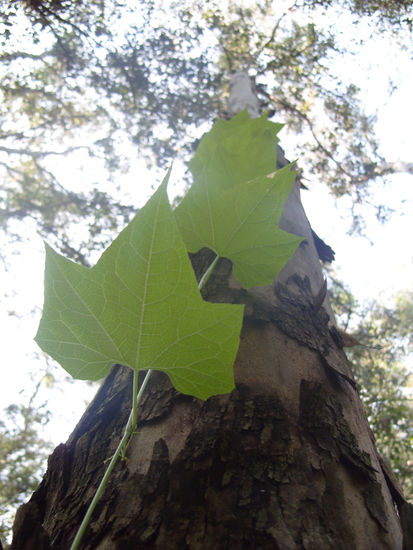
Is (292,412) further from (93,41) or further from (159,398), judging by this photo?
(93,41)

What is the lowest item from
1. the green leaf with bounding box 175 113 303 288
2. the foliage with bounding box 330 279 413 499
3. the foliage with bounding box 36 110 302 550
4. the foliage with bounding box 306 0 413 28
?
the foliage with bounding box 36 110 302 550

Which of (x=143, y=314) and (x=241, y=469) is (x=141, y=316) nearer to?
(x=143, y=314)

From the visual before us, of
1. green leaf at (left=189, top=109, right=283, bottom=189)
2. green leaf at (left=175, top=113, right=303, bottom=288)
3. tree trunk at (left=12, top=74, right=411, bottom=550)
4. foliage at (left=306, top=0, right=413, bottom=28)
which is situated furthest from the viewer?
foliage at (left=306, top=0, right=413, bottom=28)

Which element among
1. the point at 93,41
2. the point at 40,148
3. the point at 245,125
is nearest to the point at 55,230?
the point at 40,148

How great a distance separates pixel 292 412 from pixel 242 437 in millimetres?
119

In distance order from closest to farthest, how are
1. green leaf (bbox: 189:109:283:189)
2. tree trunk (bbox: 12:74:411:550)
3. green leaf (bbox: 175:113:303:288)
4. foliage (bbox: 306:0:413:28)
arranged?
tree trunk (bbox: 12:74:411:550) → green leaf (bbox: 175:113:303:288) → green leaf (bbox: 189:109:283:189) → foliage (bbox: 306:0:413:28)

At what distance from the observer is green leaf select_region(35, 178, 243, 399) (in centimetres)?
54

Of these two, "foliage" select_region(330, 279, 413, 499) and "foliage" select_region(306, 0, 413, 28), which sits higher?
"foliage" select_region(306, 0, 413, 28)

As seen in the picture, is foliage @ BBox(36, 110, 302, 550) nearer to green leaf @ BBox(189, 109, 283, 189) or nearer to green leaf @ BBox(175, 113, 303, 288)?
green leaf @ BBox(175, 113, 303, 288)

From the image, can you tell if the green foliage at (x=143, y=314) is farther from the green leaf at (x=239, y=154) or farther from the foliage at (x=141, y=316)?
the green leaf at (x=239, y=154)

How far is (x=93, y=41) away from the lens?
4.34 metres

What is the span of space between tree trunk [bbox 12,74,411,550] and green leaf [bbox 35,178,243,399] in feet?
0.32

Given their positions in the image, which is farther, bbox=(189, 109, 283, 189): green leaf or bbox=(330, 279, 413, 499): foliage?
bbox=(330, 279, 413, 499): foliage

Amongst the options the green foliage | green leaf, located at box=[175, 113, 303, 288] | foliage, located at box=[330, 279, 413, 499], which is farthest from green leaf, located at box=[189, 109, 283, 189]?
foliage, located at box=[330, 279, 413, 499]
